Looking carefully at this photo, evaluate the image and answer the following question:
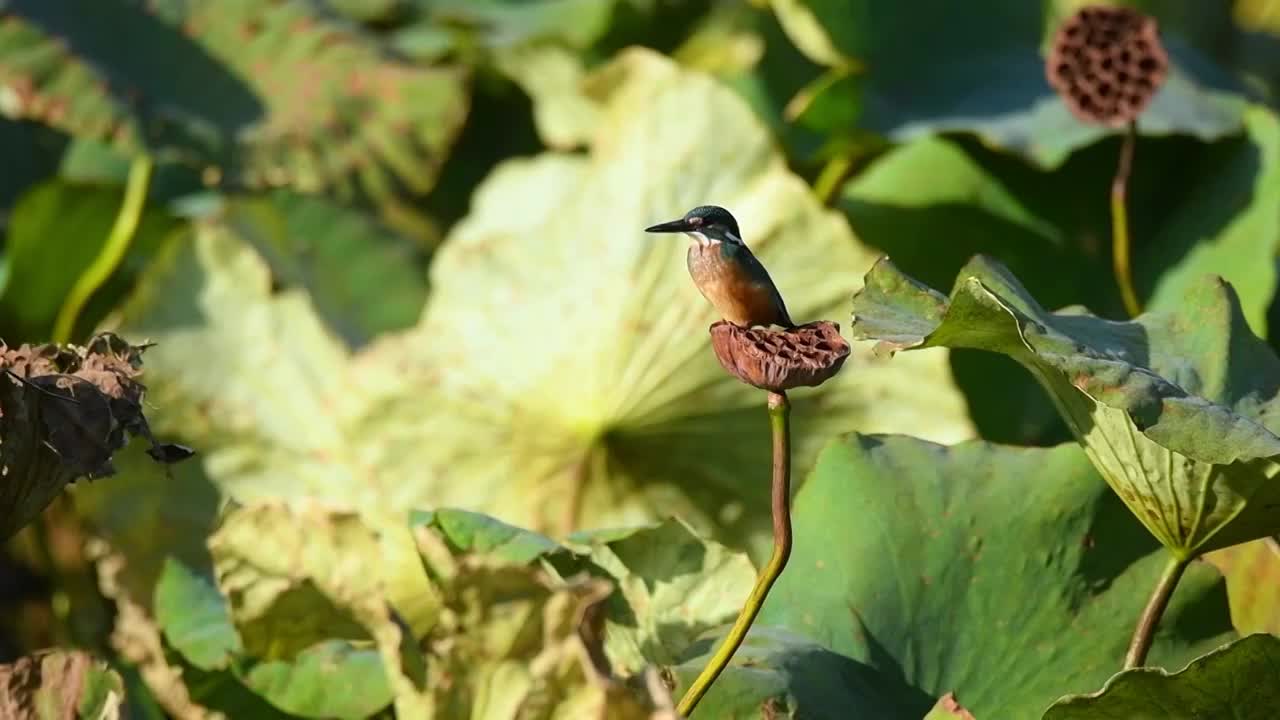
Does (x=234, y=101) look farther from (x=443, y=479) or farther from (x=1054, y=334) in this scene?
(x=1054, y=334)

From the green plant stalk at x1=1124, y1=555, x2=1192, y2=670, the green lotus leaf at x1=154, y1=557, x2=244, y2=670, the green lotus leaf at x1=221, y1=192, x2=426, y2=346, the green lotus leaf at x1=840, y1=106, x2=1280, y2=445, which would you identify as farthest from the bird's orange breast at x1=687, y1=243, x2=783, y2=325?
the green lotus leaf at x1=221, y1=192, x2=426, y2=346

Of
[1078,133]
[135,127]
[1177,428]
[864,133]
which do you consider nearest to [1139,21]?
[1078,133]

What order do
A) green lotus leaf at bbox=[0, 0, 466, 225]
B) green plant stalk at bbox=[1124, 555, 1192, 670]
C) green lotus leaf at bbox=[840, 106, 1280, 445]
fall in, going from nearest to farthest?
green plant stalk at bbox=[1124, 555, 1192, 670] < green lotus leaf at bbox=[840, 106, 1280, 445] < green lotus leaf at bbox=[0, 0, 466, 225]

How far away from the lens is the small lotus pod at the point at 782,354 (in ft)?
1.74

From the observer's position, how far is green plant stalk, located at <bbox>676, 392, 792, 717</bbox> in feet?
1.79

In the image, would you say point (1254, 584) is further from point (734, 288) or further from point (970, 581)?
point (734, 288)

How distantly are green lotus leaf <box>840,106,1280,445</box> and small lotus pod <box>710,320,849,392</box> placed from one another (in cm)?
60

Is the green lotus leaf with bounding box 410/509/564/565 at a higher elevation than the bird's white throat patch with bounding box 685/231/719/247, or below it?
below

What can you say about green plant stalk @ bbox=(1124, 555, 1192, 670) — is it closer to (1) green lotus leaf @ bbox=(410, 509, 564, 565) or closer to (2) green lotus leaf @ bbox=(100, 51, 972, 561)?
(1) green lotus leaf @ bbox=(410, 509, 564, 565)

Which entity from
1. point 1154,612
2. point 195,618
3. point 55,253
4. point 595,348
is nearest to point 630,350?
point 595,348

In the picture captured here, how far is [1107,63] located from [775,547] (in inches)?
19.6

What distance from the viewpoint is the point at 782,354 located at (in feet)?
1.76

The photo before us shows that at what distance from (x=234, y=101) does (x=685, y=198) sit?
1.42 feet

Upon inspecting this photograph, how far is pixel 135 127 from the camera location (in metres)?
1.24
